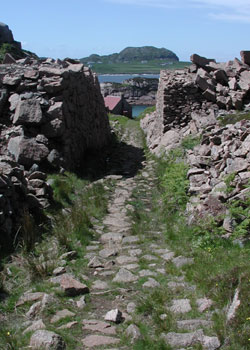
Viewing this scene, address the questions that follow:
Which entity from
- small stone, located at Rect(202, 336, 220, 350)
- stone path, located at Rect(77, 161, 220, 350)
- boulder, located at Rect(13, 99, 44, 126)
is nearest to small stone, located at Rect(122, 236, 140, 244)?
stone path, located at Rect(77, 161, 220, 350)

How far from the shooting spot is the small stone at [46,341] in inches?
179

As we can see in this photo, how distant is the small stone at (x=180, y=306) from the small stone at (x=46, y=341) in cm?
153

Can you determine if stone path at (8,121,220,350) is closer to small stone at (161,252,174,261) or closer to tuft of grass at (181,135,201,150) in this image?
small stone at (161,252,174,261)

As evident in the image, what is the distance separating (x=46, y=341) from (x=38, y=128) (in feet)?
28.9

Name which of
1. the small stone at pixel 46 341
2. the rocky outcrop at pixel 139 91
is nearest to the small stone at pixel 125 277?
the small stone at pixel 46 341

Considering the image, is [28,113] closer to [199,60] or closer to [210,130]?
[210,130]

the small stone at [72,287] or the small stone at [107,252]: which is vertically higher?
the small stone at [72,287]

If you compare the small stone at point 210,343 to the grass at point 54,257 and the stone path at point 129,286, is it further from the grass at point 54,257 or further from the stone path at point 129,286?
the grass at point 54,257

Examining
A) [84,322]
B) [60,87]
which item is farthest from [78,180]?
[84,322]

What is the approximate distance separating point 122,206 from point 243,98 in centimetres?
941

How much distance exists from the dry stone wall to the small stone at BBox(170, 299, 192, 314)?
3.85 metres

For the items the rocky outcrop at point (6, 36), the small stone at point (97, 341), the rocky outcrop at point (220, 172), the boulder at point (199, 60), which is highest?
the rocky outcrop at point (6, 36)

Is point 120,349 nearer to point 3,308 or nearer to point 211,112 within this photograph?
point 3,308

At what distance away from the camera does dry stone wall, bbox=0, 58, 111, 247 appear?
9.24 meters
